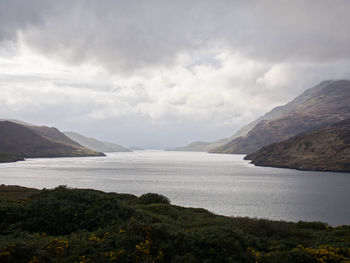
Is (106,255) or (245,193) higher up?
(106,255)

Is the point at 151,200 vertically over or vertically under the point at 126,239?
under

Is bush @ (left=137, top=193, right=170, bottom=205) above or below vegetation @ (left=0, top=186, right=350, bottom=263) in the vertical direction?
below

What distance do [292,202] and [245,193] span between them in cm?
1926

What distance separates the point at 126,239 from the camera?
2075 centimetres

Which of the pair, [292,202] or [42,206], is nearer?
[42,206]

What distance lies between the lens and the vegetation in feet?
61.2

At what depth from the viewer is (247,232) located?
28031mm

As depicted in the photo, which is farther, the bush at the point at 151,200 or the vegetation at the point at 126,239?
the bush at the point at 151,200

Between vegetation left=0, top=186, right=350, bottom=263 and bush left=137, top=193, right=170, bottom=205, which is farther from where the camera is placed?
bush left=137, top=193, right=170, bottom=205

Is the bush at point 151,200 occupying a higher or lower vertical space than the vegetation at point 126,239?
lower

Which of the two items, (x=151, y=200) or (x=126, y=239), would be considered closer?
(x=126, y=239)

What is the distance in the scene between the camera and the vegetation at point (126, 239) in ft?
61.2

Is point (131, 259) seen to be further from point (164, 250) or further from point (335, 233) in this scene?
point (335, 233)

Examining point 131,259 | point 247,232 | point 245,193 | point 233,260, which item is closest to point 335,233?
point 247,232
